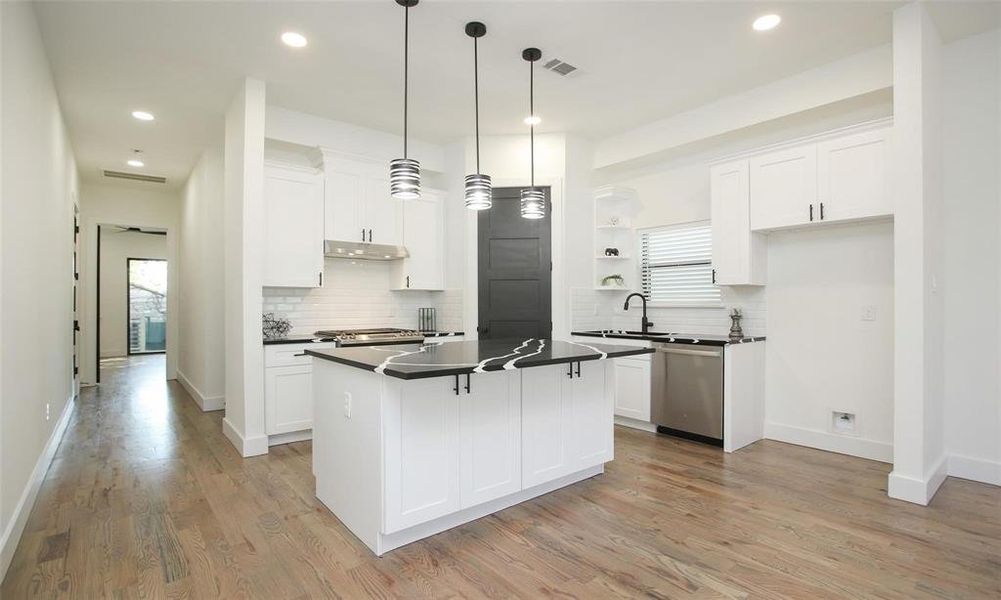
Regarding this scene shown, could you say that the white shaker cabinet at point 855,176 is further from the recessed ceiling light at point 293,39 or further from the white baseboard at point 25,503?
the white baseboard at point 25,503

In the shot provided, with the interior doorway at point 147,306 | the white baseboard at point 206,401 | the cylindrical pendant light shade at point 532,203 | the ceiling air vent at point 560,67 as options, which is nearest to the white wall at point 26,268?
the white baseboard at point 206,401

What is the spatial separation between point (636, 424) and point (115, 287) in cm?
1180

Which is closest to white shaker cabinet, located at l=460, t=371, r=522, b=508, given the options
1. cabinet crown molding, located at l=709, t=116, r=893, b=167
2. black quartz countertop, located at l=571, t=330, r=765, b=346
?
black quartz countertop, located at l=571, t=330, r=765, b=346

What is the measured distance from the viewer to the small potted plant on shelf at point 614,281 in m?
5.46

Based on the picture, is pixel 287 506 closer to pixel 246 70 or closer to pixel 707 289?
pixel 246 70

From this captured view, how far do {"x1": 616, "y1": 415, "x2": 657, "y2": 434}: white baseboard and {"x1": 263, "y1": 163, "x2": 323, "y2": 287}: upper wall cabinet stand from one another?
126 inches

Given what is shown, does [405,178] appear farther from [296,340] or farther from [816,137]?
[816,137]

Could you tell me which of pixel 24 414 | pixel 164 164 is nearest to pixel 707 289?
pixel 24 414

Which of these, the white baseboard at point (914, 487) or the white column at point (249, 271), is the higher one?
the white column at point (249, 271)

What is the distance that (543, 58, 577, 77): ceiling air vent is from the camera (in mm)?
3883

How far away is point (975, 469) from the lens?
136 inches

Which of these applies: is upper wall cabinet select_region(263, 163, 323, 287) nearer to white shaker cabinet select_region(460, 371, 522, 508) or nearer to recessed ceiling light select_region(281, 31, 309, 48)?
recessed ceiling light select_region(281, 31, 309, 48)

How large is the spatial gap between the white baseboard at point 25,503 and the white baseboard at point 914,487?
15.3ft

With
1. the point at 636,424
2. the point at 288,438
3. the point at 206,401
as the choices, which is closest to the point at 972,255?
the point at 636,424
